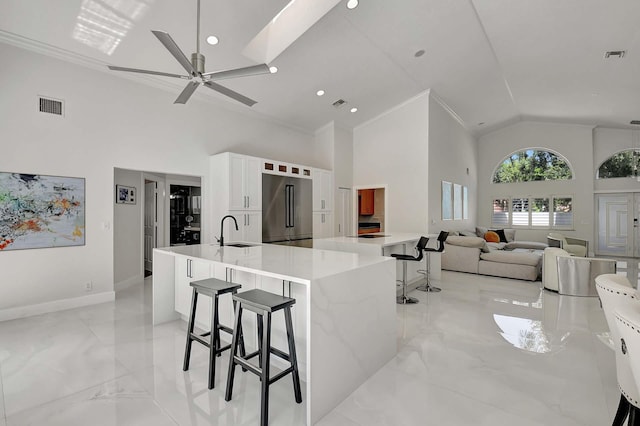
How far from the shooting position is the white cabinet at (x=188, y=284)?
3266mm

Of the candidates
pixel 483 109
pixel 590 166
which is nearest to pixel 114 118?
Answer: pixel 483 109

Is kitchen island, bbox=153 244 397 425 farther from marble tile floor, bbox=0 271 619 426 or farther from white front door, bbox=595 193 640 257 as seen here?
white front door, bbox=595 193 640 257

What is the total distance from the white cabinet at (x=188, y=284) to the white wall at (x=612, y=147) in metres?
11.0

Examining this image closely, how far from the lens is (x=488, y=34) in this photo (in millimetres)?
5020

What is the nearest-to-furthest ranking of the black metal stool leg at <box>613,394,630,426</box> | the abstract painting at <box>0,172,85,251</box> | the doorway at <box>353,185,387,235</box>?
1. the black metal stool leg at <box>613,394,630,426</box>
2. the abstract painting at <box>0,172,85,251</box>
3. the doorway at <box>353,185,387,235</box>

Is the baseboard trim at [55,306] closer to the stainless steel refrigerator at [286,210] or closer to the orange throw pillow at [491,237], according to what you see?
the stainless steel refrigerator at [286,210]

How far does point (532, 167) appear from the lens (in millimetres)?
10016

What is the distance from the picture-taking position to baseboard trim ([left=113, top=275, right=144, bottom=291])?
17.2 feet

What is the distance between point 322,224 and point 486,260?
3.41m

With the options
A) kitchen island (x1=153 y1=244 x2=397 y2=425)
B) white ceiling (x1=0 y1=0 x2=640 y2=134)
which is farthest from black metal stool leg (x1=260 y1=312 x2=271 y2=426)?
white ceiling (x1=0 y1=0 x2=640 y2=134)

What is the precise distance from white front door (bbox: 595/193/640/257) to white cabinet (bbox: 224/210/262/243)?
9780 mm

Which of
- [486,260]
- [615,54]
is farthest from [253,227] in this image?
[615,54]

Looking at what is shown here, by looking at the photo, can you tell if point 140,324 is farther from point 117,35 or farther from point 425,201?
point 425,201

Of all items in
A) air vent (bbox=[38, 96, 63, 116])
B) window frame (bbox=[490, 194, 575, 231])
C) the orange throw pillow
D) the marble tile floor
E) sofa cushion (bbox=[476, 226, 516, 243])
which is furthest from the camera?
window frame (bbox=[490, 194, 575, 231])
